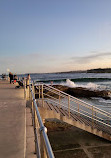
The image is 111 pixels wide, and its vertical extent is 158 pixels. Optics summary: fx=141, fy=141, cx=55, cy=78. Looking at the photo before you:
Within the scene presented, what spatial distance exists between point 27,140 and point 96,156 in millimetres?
4856

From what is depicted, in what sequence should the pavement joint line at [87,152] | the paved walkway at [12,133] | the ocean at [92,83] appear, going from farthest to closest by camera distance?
the ocean at [92,83]
the pavement joint line at [87,152]
the paved walkway at [12,133]

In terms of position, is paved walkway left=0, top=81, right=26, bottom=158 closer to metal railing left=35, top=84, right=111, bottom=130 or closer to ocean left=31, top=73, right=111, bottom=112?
metal railing left=35, top=84, right=111, bottom=130

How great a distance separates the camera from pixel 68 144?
26.2ft

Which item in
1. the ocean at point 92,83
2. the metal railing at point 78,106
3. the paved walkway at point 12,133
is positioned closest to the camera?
the paved walkway at point 12,133

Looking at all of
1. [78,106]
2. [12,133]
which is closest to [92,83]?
[78,106]

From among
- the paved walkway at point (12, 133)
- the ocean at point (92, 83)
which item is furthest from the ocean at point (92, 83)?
the paved walkway at point (12, 133)

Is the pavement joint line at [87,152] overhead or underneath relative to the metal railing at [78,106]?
underneath

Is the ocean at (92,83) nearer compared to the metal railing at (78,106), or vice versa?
the metal railing at (78,106)

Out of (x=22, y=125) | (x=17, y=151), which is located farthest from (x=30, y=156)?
(x=22, y=125)

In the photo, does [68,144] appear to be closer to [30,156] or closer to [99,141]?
[99,141]

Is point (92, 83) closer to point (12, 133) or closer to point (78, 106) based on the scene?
point (78, 106)

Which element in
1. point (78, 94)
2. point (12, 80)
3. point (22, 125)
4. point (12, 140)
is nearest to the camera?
point (12, 140)

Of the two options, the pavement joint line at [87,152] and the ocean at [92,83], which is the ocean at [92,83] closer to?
the ocean at [92,83]

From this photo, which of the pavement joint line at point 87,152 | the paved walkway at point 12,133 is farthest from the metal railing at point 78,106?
the paved walkway at point 12,133
